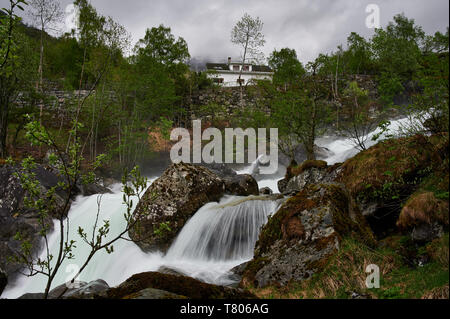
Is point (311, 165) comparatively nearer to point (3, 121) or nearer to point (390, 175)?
point (390, 175)

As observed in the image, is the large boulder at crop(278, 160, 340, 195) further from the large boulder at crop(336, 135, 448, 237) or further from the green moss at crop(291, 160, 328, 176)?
the large boulder at crop(336, 135, 448, 237)

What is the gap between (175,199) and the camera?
10.4 m

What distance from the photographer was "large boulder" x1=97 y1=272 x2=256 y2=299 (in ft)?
12.2

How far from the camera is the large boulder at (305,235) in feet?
16.9

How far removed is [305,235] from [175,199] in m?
5.90

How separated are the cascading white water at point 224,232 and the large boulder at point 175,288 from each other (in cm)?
465

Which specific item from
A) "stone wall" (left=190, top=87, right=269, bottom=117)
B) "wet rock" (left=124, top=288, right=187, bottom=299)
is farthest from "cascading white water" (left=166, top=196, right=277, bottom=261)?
"stone wall" (left=190, top=87, right=269, bottom=117)

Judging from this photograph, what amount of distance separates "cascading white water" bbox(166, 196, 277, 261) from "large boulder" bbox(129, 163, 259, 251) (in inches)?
15.6

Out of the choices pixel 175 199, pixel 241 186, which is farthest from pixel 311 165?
pixel 175 199

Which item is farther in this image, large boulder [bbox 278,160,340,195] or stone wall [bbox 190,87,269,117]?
stone wall [bbox 190,87,269,117]

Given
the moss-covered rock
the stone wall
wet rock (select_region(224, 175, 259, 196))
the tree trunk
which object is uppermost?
the stone wall

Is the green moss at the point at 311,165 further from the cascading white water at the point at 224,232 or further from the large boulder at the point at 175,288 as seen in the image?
the large boulder at the point at 175,288
